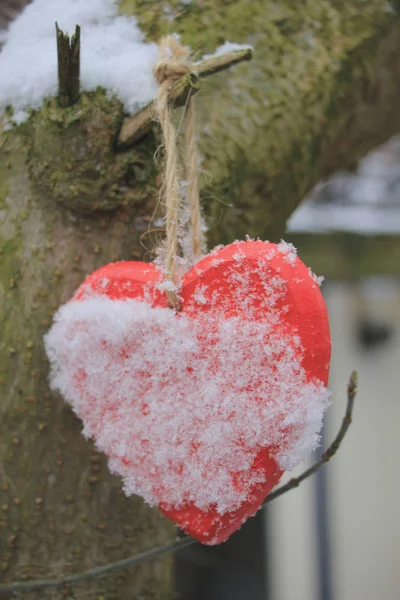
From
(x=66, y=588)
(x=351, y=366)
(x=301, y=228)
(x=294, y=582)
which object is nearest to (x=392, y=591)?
(x=294, y=582)

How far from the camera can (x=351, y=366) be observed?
3160 mm

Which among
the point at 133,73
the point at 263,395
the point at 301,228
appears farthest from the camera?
the point at 301,228

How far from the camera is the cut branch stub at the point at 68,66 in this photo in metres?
0.53

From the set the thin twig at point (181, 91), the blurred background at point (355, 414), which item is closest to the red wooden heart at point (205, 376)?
the thin twig at point (181, 91)

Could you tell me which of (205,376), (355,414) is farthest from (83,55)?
(355,414)

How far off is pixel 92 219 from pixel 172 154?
146mm

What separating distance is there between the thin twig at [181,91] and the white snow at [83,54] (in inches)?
1.1

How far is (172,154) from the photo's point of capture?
0.52 m

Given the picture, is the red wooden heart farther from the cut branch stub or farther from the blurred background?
the blurred background

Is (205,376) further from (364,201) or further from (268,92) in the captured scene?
(364,201)

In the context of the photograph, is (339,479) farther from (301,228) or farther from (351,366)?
(301,228)

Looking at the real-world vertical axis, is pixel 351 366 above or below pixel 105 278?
below

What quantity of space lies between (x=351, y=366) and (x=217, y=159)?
264 cm

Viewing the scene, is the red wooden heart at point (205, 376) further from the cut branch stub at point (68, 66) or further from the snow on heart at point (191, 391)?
the cut branch stub at point (68, 66)
